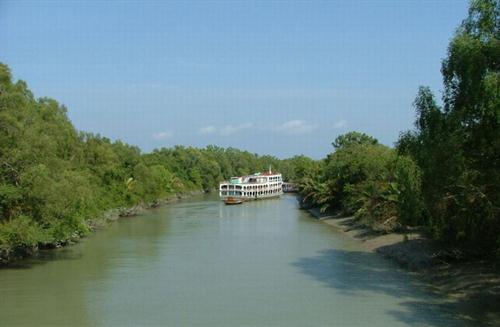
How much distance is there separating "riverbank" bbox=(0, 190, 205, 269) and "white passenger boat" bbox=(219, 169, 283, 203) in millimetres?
7620

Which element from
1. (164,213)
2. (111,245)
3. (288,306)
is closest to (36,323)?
(288,306)

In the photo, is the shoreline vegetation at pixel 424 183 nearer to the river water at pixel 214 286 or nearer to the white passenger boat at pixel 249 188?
the river water at pixel 214 286

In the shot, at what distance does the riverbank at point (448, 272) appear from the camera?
18266 mm

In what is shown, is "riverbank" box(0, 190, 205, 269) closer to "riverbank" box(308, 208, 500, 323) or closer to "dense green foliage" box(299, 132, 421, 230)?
"dense green foliage" box(299, 132, 421, 230)

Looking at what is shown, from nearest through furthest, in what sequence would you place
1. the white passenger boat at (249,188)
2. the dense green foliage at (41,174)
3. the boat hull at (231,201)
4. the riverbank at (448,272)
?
the riverbank at (448,272), the dense green foliage at (41,174), the boat hull at (231,201), the white passenger boat at (249,188)

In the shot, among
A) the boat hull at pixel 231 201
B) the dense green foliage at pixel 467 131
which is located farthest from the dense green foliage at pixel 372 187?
the boat hull at pixel 231 201

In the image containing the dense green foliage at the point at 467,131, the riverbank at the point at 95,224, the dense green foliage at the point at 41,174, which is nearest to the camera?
the dense green foliage at the point at 467,131

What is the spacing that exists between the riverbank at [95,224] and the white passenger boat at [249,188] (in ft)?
25.0

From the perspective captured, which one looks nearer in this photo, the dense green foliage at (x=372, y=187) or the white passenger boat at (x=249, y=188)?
the dense green foliage at (x=372, y=187)

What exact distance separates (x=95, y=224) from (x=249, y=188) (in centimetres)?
4218

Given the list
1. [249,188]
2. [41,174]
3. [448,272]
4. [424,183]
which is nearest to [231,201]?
[249,188]

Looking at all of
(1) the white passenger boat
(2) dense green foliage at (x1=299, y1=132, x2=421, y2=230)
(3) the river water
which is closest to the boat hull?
(1) the white passenger boat

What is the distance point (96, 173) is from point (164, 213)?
1004 cm

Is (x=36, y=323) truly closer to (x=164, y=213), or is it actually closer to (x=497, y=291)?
(x=497, y=291)
